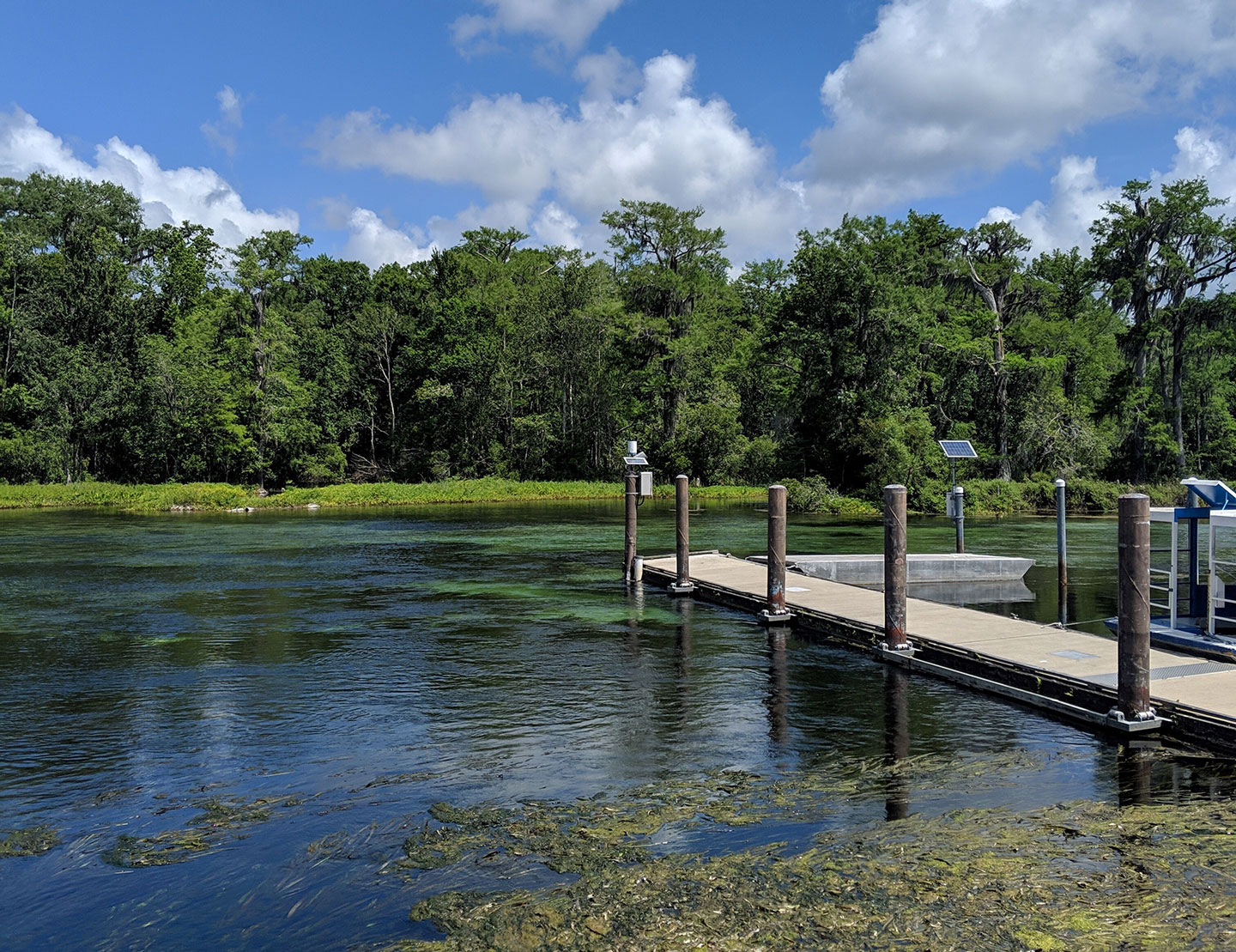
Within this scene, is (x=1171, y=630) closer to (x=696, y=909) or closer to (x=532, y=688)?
(x=532, y=688)

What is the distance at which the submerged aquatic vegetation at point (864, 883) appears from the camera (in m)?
6.42

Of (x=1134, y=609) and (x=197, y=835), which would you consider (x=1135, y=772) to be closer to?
(x=1134, y=609)

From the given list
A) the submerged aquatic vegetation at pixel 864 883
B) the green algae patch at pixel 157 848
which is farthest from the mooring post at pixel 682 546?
the green algae patch at pixel 157 848

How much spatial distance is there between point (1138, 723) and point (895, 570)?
14.6ft

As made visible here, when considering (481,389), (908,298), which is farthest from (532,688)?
(481,389)

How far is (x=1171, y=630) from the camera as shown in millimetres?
13891

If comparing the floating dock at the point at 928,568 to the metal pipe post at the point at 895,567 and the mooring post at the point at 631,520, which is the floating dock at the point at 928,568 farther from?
the metal pipe post at the point at 895,567

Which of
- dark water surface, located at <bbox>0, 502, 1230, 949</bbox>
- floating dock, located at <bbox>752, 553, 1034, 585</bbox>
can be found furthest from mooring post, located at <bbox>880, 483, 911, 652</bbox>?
floating dock, located at <bbox>752, 553, 1034, 585</bbox>

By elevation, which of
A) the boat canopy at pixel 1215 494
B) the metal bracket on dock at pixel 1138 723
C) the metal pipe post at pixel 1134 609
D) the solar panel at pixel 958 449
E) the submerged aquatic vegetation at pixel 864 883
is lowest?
the submerged aquatic vegetation at pixel 864 883

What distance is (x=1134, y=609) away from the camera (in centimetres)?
1023

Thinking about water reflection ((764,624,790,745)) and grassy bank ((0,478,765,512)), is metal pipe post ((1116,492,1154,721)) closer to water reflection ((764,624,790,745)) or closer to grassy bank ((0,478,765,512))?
water reflection ((764,624,790,745))

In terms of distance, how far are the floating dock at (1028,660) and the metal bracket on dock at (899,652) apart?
3 centimetres

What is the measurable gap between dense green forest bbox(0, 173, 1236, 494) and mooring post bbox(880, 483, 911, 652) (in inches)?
1418

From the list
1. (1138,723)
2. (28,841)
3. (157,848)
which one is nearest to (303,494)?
(28,841)
